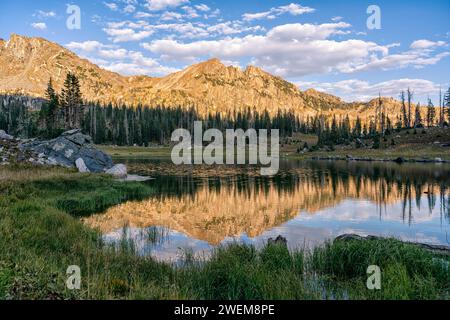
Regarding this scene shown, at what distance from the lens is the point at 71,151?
177 ft

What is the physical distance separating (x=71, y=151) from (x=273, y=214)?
36879 millimetres

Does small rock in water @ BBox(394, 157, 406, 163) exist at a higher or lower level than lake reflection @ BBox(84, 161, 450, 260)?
higher

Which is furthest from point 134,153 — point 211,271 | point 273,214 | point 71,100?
point 211,271

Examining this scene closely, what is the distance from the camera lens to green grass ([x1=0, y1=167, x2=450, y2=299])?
9219 millimetres

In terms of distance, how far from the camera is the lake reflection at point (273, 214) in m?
21.8

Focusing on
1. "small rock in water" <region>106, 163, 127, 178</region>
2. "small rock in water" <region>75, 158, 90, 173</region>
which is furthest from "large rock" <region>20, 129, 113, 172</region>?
"small rock in water" <region>106, 163, 127, 178</region>

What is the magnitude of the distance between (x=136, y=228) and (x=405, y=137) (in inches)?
4257

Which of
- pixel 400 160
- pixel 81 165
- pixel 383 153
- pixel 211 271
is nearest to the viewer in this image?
pixel 211 271

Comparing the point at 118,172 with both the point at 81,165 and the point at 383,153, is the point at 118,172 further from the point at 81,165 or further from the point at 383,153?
the point at 383,153

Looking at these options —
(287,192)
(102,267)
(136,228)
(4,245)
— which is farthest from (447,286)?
(287,192)

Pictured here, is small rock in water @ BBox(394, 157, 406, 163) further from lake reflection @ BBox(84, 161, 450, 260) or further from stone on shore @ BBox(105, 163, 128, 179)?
stone on shore @ BBox(105, 163, 128, 179)

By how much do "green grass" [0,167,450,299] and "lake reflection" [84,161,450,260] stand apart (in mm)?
4289
